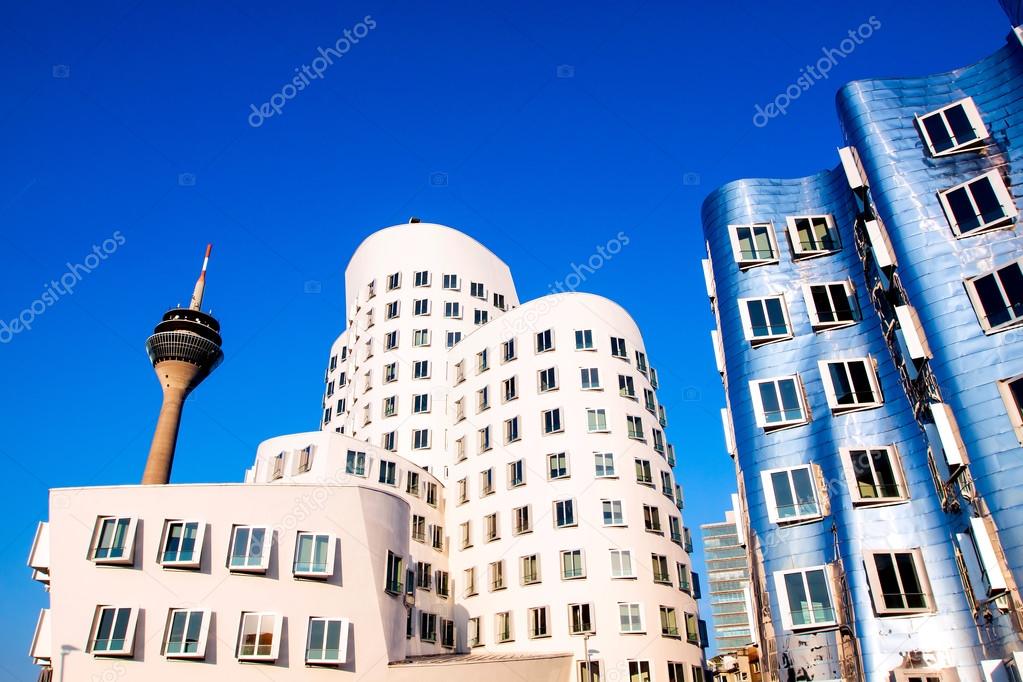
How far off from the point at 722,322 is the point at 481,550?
27.7 m

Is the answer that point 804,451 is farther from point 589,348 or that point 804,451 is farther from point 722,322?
point 589,348

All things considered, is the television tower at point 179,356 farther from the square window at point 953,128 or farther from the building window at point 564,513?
the square window at point 953,128

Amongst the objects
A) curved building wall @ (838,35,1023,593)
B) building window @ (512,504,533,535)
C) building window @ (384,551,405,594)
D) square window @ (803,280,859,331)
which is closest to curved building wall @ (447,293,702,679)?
building window @ (512,504,533,535)

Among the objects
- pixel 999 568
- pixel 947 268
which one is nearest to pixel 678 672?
pixel 999 568

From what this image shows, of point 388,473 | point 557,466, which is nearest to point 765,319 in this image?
point 557,466

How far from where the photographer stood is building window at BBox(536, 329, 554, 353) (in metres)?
55.9

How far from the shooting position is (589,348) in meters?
55.3

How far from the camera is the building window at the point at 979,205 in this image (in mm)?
25922

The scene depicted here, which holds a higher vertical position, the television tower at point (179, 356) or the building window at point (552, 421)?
the television tower at point (179, 356)

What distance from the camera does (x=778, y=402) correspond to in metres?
29.9

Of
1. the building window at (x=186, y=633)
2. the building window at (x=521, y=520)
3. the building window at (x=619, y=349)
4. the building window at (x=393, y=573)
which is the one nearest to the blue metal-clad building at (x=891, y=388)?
the building window at (x=393, y=573)

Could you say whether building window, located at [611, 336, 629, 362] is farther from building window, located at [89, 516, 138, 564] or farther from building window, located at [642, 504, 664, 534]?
building window, located at [89, 516, 138, 564]

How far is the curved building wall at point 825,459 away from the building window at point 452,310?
122 feet

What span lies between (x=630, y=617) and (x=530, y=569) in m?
7.24
